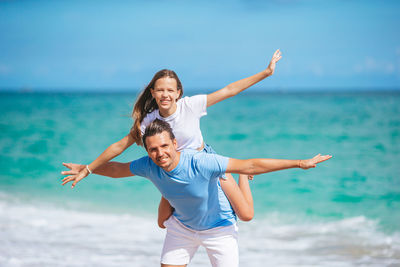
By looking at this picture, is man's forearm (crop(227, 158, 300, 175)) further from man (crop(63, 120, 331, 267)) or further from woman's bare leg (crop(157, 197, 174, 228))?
woman's bare leg (crop(157, 197, 174, 228))

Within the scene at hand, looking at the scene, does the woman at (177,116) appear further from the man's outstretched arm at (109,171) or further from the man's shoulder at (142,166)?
the man's shoulder at (142,166)

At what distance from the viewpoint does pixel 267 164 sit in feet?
10.6

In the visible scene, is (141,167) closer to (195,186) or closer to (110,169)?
(110,169)

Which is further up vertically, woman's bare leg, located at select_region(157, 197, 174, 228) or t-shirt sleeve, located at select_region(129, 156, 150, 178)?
t-shirt sleeve, located at select_region(129, 156, 150, 178)

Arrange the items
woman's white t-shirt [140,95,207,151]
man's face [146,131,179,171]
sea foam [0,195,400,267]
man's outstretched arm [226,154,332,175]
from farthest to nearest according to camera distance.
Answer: sea foam [0,195,400,267]
woman's white t-shirt [140,95,207,151]
man's face [146,131,179,171]
man's outstretched arm [226,154,332,175]

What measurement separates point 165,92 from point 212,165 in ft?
2.74

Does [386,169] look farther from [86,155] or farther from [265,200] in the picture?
[86,155]

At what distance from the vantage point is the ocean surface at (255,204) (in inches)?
248

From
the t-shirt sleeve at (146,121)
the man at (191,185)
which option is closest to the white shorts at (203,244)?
the man at (191,185)

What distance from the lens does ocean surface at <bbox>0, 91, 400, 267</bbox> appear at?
6305 mm

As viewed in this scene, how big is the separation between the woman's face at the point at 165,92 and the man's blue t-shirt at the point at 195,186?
51 cm

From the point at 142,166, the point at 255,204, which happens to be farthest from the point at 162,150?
the point at 255,204

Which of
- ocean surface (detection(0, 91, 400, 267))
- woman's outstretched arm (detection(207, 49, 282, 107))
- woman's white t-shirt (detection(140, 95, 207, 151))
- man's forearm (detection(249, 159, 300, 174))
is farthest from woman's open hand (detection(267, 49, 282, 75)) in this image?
ocean surface (detection(0, 91, 400, 267))

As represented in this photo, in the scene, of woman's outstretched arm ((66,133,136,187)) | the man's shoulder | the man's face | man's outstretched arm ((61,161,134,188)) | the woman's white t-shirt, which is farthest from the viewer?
the woman's white t-shirt
